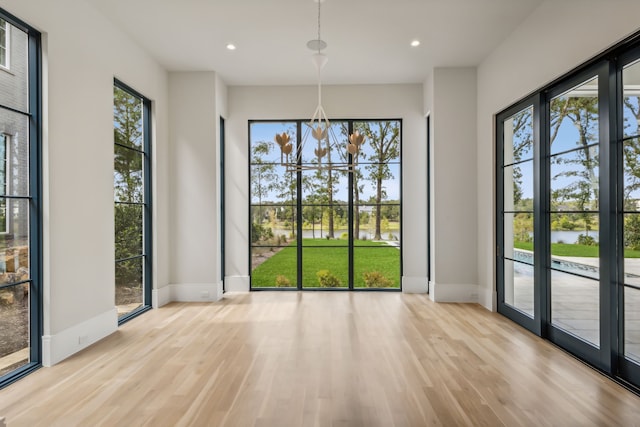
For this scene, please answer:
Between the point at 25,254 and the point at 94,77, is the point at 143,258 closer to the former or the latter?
the point at 25,254

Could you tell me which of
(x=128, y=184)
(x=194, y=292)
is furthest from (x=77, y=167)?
(x=194, y=292)

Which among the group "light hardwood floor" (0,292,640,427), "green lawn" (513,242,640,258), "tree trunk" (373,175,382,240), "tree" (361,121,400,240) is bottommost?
"light hardwood floor" (0,292,640,427)

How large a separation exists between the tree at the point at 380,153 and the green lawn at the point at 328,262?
326 millimetres

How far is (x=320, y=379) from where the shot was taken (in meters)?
2.88

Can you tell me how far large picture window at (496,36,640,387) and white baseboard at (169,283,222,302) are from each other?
13.6 ft

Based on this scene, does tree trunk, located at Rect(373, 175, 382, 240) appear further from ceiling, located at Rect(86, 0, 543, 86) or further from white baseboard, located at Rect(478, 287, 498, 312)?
white baseboard, located at Rect(478, 287, 498, 312)

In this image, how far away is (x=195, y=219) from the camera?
5.56 m

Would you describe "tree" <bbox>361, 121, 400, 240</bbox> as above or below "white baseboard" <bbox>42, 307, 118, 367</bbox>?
above

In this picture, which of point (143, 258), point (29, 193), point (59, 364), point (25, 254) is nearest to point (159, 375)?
point (59, 364)

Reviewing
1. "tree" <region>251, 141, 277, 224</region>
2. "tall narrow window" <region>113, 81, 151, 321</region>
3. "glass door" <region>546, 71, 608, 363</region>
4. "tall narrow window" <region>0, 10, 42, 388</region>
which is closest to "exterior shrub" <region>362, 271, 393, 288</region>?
"tree" <region>251, 141, 277, 224</region>

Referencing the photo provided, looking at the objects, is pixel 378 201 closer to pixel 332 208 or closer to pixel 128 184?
pixel 332 208

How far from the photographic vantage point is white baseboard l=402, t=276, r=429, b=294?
19.9 feet

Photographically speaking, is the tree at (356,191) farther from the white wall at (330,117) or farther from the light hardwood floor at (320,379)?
the light hardwood floor at (320,379)

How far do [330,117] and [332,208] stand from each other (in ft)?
5.13
